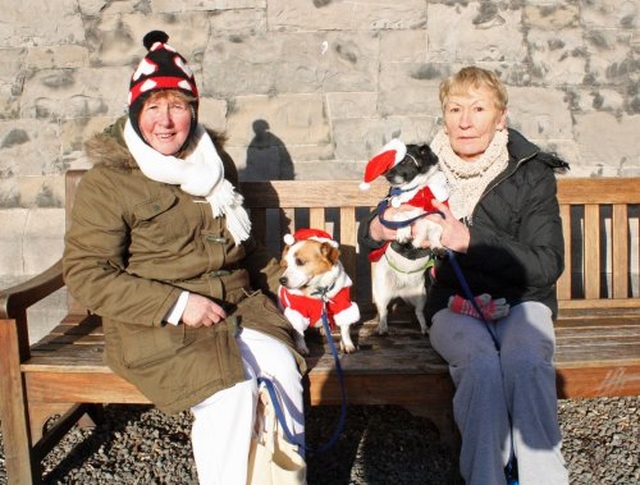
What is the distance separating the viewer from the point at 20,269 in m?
4.78

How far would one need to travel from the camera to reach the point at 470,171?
319cm

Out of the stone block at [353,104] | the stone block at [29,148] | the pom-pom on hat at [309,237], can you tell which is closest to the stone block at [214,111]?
the stone block at [353,104]

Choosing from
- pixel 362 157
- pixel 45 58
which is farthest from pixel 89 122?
pixel 362 157

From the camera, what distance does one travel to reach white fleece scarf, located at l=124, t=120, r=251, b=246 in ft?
9.40

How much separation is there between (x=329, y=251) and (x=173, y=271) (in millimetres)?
757

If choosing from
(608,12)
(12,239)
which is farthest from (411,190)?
(12,239)

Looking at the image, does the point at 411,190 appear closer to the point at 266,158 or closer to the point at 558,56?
the point at 266,158

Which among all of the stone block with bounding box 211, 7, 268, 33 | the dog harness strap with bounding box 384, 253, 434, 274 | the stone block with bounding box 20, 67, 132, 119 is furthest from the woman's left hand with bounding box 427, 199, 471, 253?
the stone block with bounding box 20, 67, 132, 119

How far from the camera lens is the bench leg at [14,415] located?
3088 mm

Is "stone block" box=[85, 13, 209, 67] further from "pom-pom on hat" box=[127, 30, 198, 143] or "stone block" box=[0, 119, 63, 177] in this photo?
"pom-pom on hat" box=[127, 30, 198, 143]

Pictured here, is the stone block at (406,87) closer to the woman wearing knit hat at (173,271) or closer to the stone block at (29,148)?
the woman wearing knit hat at (173,271)

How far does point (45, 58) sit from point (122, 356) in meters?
2.59

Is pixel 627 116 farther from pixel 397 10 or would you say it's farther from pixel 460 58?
pixel 397 10

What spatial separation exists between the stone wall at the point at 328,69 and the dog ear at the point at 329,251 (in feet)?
4.43
